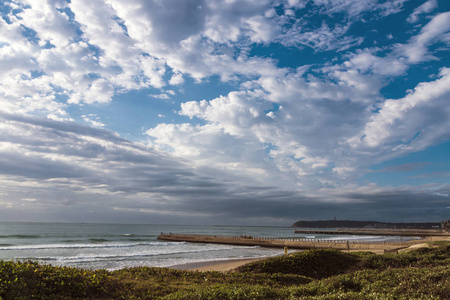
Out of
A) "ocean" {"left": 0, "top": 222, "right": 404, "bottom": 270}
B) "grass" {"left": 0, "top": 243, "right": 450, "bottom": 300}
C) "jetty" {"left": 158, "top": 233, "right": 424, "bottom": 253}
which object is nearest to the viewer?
"grass" {"left": 0, "top": 243, "right": 450, "bottom": 300}

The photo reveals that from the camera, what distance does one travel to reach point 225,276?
50.4 ft

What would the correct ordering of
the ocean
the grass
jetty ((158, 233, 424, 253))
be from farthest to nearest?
jetty ((158, 233, 424, 253)) → the ocean → the grass

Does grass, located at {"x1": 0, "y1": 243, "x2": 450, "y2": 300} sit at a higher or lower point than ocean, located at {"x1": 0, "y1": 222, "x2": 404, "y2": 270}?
higher

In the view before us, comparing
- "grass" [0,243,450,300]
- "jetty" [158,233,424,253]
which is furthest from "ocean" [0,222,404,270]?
"jetty" [158,233,424,253]

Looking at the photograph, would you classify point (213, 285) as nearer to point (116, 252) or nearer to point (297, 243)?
point (116, 252)

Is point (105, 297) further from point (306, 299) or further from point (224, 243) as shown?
point (224, 243)

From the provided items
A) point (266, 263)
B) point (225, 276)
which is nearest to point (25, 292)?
point (225, 276)

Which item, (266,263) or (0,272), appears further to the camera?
(266,263)

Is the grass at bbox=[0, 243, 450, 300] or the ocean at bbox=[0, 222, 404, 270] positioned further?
the ocean at bbox=[0, 222, 404, 270]

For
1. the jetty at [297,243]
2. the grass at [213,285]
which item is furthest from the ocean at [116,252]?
the jetty at [297,243]

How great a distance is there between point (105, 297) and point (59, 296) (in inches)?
64.9

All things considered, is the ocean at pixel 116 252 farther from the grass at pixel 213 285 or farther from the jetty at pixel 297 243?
the jetty at pixel 297 243

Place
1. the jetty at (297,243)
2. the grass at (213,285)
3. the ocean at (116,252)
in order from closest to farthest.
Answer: the grass at (213,285) < the ocean at (116,252) < the jetty at (297,243)

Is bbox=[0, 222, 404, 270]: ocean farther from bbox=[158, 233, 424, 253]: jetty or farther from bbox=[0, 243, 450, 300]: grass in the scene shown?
bbox=[158, 233, 424, 253]: jetty
